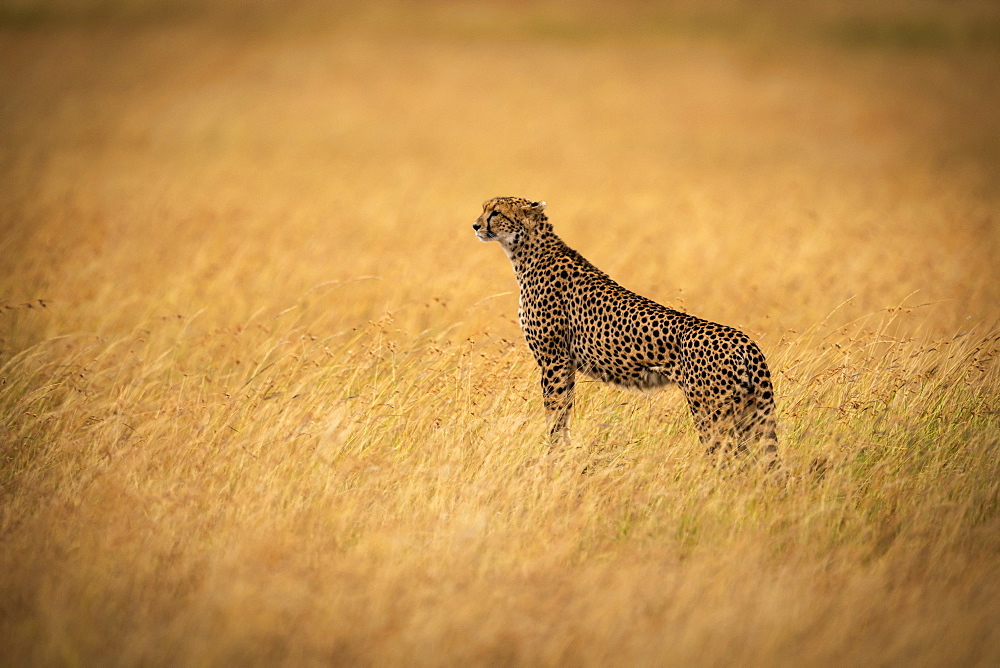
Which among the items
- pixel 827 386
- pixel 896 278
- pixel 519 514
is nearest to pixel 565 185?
pixel 896 278

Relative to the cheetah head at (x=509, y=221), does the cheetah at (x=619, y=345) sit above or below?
below

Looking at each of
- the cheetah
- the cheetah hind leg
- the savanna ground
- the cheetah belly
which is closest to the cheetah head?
the cheetah

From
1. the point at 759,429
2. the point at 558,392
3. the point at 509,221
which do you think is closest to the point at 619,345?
the point at 558,392

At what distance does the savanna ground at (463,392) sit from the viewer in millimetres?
3430

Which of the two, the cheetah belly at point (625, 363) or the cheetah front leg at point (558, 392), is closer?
the cheetah belly at point (625, 363)

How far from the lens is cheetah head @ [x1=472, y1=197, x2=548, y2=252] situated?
579cm

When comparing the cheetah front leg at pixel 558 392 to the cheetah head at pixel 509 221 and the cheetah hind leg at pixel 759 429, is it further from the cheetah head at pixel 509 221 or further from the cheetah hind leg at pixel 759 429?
the cheetah hind leg at pixel 759 429

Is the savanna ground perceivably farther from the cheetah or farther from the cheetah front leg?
the cheetah

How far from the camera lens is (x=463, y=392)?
5.47 metres

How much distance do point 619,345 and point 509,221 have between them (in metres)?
1.22

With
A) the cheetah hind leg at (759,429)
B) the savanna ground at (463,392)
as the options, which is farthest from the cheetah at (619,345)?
the savanna ground at (463,392)

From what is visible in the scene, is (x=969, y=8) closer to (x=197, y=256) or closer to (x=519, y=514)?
(x=197, y=256)

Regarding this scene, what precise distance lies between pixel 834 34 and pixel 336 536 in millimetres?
26450

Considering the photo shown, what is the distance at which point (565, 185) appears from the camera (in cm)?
1445
